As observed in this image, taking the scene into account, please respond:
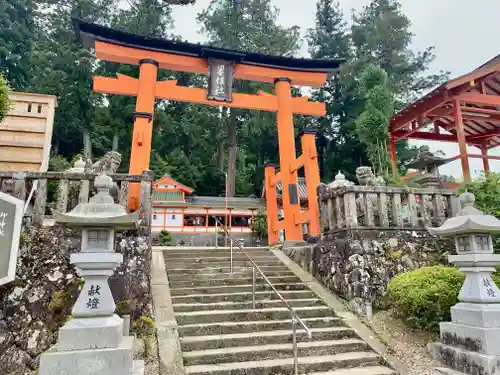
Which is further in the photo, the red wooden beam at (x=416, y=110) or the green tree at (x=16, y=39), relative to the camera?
the green tree at (x=16, y=39)

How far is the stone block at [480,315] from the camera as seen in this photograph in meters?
3.99

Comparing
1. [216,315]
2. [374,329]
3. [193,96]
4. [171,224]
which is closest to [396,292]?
[374,329]

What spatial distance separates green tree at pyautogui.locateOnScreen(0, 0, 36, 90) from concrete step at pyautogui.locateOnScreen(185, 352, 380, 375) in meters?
25.6

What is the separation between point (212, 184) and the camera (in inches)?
1099

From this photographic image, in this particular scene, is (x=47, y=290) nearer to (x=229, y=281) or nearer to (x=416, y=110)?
(x=229, y=281)

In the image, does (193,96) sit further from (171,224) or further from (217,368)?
(171,224)

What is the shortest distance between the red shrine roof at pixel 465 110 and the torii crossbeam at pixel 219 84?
3.43 metres

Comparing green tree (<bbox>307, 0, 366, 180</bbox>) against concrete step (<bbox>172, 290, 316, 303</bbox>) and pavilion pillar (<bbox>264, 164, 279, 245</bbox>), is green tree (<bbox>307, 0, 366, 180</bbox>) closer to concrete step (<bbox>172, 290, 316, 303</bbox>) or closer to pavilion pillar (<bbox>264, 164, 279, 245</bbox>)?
pavilion pillar (<bbox>264, 164, 279, 245</bbox>)

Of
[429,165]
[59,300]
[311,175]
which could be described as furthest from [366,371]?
[311,175]

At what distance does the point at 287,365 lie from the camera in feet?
13.3

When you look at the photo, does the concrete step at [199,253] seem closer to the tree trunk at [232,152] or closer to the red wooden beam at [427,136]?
the red wooden beam at [427,136]

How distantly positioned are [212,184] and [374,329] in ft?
77.6

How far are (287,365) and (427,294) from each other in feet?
6.84

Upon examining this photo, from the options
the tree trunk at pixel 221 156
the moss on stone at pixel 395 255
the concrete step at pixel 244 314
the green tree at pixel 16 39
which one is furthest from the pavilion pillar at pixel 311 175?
the green tree at pixel 16 39
